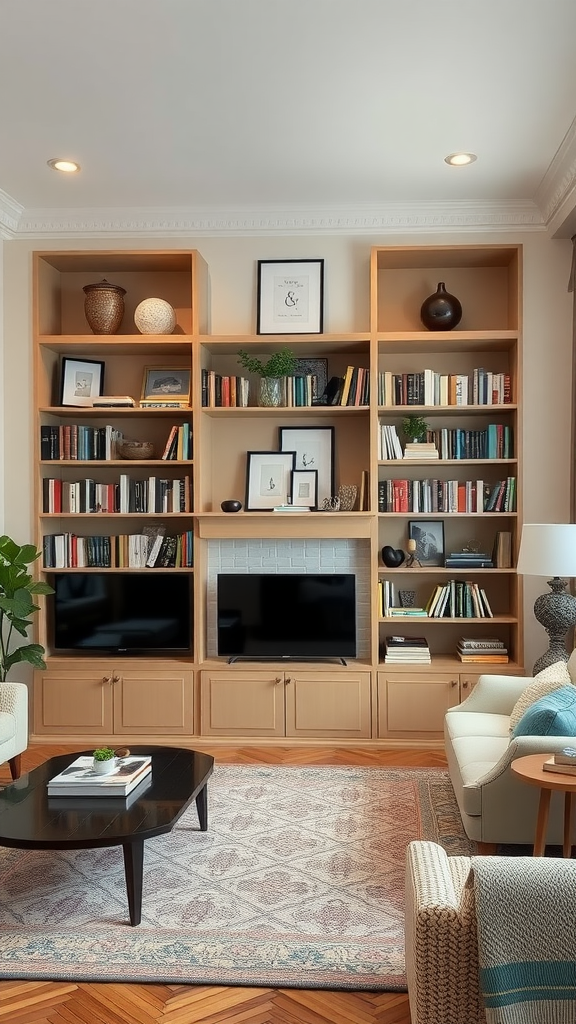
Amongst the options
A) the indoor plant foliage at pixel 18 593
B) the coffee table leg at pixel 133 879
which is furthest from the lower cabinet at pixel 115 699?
the coffee table leg at pixel 133 879

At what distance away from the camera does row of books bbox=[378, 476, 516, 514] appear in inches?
197

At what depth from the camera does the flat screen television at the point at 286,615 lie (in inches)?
199

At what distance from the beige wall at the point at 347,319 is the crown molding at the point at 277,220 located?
5cm

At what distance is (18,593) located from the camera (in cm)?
471

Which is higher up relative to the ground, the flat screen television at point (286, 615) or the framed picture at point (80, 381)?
the framed picture at point (80, 381)

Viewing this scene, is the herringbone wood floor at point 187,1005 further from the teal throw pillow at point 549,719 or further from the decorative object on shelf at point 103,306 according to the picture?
the decorative object on shelf at point 103,306

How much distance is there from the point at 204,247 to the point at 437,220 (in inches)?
55.3

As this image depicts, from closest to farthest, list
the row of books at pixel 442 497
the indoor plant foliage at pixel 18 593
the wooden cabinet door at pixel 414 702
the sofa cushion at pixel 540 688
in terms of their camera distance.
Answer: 1. the sofa cushion at pixel 540 688
2. the indoor plant foliage at pixel 18 593
3. the wooden cabinet door at pixel 414 702
4. the row of books at pixel 442 497

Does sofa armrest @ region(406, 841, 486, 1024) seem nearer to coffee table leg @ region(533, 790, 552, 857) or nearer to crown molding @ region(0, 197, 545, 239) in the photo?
coffee table leg @ region(533, 790, 552, 857)

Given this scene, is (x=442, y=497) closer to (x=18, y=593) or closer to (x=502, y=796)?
(x=502, y=796)

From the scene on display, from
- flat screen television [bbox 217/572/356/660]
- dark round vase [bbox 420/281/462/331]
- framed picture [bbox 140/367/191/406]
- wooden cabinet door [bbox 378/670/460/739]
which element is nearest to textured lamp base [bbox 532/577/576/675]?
wooden cabinet door [bbox 378/670/460/739]

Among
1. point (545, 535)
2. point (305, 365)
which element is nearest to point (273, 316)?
point (305, 365)

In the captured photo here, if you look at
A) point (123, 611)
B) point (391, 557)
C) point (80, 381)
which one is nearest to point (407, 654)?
point (391, 557)

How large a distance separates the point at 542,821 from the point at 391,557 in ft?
7.80
